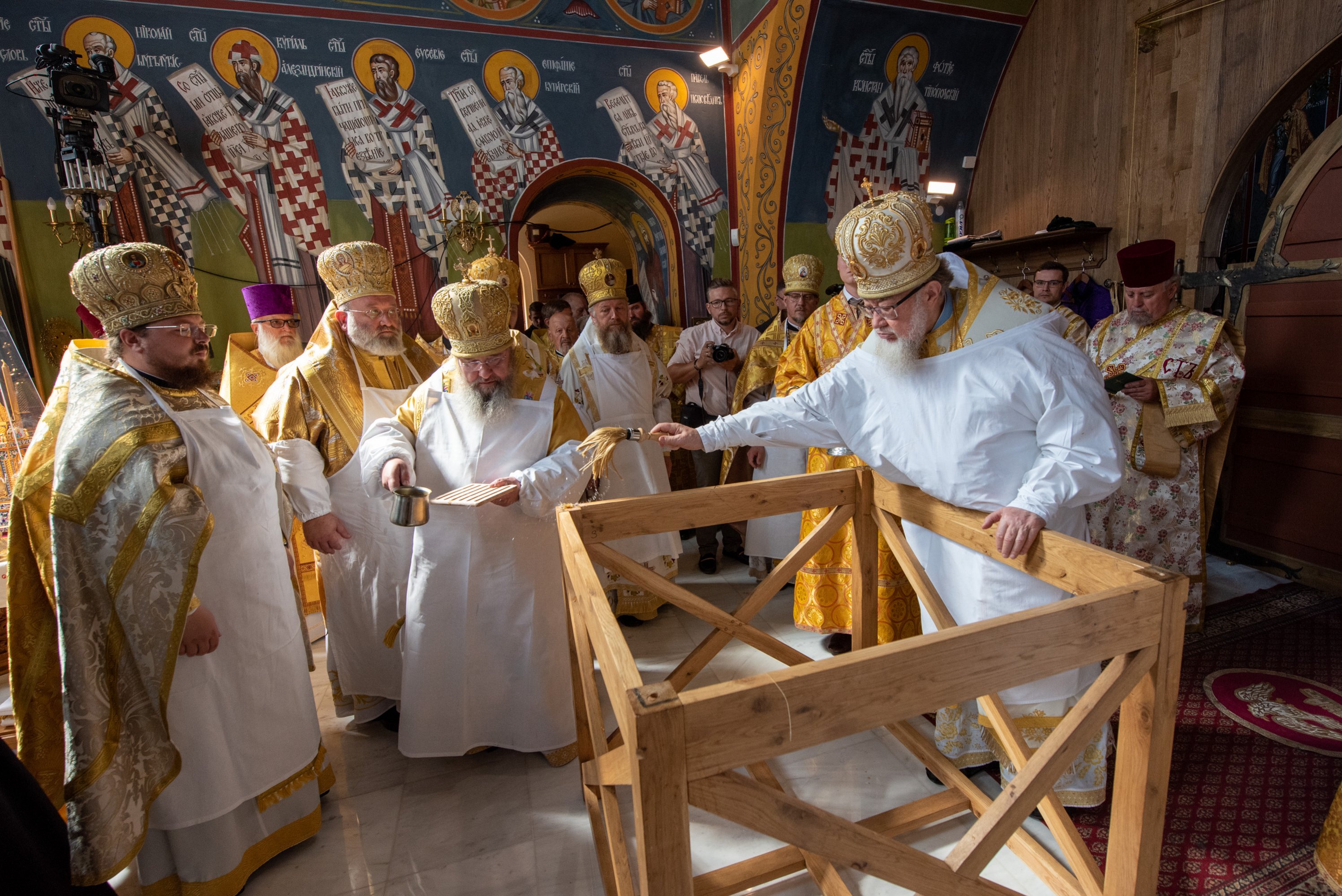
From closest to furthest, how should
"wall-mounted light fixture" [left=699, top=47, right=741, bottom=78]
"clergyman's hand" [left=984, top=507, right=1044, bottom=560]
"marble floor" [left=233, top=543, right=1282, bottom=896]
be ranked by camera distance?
1. "clergyman's hand" [left=984, top=507, right=1044, bottom=560]
2. "marble floor" [left=233, top=543, right=1282, bottom=896]
3. "wall-mounted light fixture" [left=699, top=47, right=741, bottom=78]

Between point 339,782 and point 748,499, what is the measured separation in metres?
1.86

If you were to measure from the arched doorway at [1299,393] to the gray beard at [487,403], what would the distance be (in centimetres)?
422

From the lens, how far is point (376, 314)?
282 centimetres

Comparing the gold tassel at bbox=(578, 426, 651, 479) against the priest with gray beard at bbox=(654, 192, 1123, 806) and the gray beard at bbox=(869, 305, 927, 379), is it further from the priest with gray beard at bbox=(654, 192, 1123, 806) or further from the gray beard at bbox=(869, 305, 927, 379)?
the gray beard at bbox=(869, 305, 927, 379)

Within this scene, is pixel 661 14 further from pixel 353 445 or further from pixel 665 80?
pixel 353 445

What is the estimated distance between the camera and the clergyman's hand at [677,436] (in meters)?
2.13

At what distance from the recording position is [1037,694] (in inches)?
74.2

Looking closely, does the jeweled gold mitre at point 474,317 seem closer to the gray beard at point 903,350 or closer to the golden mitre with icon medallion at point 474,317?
the golden mitre with icon medallion at point 474,317

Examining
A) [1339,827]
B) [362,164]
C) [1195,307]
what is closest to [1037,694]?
[1339,827]

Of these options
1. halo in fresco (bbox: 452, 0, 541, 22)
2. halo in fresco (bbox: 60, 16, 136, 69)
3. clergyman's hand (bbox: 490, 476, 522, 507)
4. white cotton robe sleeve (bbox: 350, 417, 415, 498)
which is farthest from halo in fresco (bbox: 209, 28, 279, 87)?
clergyman's hand (bbox: 490, 476, 522, 507)

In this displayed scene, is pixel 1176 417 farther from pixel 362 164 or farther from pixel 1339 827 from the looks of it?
pixel 362 164

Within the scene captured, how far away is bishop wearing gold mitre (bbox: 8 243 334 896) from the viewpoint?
64.9 inches

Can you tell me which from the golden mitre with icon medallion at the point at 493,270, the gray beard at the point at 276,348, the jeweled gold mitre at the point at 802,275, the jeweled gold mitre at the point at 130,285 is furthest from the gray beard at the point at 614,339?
the jeweled gold mitre at the point at 130,285

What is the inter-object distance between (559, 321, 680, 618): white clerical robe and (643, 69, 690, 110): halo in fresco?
2794 mm
